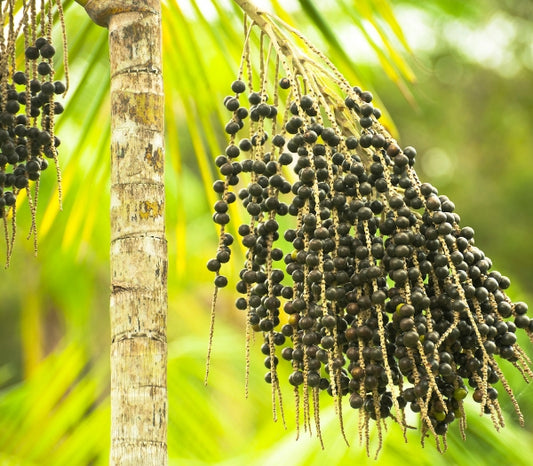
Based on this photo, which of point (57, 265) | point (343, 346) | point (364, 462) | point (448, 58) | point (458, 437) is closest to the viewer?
point (343, 346)

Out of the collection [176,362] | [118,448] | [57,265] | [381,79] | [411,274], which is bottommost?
[118,448]

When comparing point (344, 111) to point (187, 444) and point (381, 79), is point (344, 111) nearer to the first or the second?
point (187, 444)

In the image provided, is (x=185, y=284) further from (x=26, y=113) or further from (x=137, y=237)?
(x=137, y=237)

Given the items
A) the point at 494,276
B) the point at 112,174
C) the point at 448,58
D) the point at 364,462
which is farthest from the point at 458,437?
the point at 448,58

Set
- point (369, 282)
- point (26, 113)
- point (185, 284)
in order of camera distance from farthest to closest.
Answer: point (185, 284)
point (26, 113)
point (369, 282)

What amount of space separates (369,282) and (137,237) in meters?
0.34

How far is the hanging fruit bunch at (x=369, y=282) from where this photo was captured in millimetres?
1114

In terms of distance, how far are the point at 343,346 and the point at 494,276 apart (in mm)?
252

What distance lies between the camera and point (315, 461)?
160cm

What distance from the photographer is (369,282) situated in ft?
3.76

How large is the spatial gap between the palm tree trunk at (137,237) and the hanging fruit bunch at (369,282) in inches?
4.7

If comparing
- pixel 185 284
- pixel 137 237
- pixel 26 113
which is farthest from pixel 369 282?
pixel 185 284

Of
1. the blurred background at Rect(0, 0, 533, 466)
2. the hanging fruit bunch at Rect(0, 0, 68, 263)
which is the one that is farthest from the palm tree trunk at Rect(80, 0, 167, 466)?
the blurred background at Rect(0, 0, 533, 466)

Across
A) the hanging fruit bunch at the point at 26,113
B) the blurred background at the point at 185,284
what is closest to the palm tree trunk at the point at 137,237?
the hanging fruit bunch at the point at 26,113
